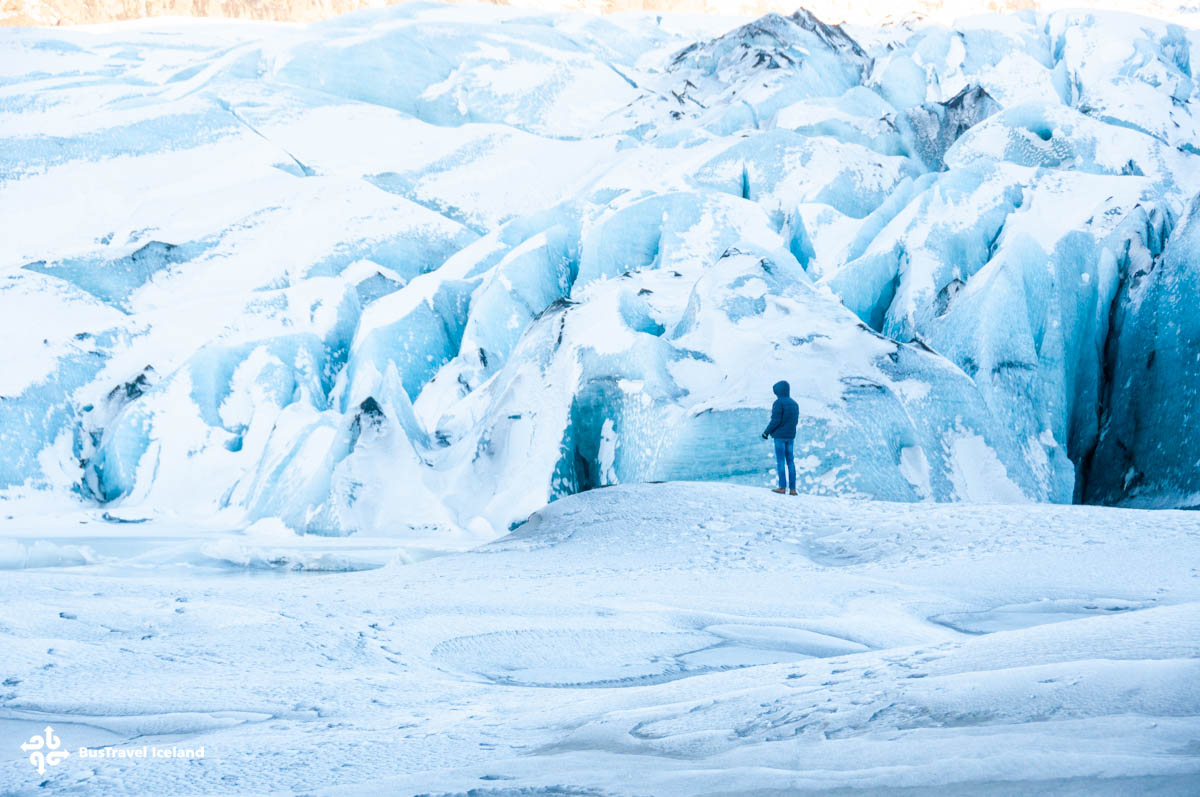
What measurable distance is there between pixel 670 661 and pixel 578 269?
1388 centimetres

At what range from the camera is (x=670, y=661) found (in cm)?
292

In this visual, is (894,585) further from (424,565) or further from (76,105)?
(76,105)

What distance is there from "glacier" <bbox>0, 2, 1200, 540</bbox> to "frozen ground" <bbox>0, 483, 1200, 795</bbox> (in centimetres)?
325

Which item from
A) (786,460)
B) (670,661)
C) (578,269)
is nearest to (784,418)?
(786,460)

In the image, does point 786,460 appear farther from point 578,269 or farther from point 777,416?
point 578,269

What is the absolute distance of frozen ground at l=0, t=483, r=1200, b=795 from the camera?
1.57m

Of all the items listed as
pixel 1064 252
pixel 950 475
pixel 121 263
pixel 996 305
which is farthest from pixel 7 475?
pixel 1064 252

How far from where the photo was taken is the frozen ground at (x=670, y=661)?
157 centimetres

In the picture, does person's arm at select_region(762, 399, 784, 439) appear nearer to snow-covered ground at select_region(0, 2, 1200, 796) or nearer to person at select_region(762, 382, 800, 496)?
person at select_region(762, 382, 800, 496)

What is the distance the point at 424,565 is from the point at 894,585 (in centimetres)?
234

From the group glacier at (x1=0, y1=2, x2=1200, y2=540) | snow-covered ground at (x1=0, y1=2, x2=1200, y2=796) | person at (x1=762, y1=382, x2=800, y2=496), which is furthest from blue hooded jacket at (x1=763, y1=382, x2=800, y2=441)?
glacier at (x1=0, y1=2, x2=1200, y2=540)

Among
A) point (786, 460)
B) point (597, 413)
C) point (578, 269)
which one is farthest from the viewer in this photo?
point (578, 269)

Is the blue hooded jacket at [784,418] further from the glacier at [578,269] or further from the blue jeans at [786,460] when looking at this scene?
the glacier at [578,269]

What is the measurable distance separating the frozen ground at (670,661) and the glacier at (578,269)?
128 inches
